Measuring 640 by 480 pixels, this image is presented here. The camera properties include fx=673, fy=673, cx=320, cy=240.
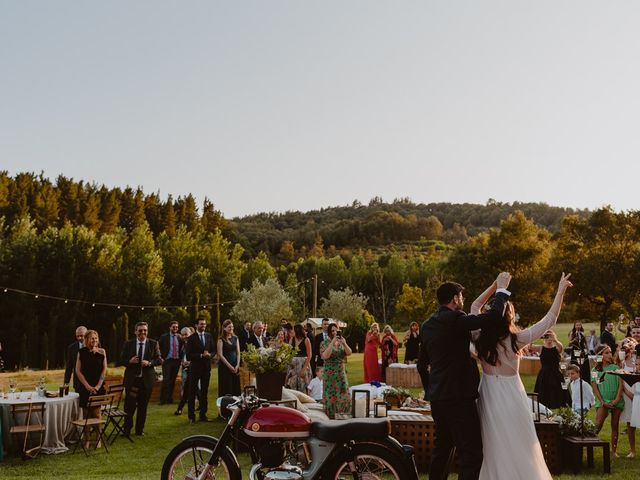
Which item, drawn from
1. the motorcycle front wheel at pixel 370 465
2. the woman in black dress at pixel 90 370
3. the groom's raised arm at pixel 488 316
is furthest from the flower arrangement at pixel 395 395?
the groom's raised arm at pixel 488 316

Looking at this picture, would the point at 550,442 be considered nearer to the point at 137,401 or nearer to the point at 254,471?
the point at 254,471

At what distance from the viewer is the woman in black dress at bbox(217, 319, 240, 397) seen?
12.6 metres

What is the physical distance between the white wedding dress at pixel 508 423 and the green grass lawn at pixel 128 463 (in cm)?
285

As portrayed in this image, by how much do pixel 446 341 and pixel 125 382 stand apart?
7934 mm

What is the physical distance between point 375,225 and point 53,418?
114 metres

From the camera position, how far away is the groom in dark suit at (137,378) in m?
11.5

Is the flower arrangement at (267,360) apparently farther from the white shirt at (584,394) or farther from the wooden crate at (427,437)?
the white shirt at (584,394)

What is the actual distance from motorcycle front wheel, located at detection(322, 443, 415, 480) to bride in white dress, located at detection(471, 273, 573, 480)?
27.4 inches

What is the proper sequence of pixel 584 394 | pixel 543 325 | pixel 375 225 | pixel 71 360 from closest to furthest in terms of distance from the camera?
pixel 543 325, pixel 71 360, pixel 584 394, pixel 375 225

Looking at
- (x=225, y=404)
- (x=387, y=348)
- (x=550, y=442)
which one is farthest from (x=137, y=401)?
(x=387, y=348)

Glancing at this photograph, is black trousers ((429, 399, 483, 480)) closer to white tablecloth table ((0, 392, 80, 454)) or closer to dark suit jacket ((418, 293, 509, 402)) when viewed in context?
dark suit jacket ((418, 293, 509, 402))

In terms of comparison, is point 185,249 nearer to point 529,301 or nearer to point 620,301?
point 529,301

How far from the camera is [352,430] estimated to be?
5309 mm

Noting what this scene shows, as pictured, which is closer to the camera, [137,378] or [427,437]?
[427,437]
